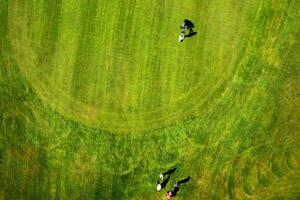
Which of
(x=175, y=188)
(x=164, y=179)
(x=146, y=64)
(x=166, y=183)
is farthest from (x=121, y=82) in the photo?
(x=175, y=188)

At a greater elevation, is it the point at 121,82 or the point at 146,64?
the point at 146,64

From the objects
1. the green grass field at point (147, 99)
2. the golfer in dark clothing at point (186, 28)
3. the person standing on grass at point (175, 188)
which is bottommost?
the person standing on grass at point (175, 188)

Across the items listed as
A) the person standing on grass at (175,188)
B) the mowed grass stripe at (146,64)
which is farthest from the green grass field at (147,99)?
the person standing on grass at (175,188)

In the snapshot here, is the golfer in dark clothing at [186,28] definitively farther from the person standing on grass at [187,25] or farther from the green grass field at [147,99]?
the green grass field at [147,99]

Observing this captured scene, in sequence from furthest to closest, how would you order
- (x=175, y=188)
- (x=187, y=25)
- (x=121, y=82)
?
1. (x=121, y=82)
2. (x=175, y=188)
3. (x=187, y=25)

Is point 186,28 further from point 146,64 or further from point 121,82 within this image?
point 121,82

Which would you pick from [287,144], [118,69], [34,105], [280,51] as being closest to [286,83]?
[280,51]

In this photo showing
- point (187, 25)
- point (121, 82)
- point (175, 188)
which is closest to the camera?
point (187, 25)

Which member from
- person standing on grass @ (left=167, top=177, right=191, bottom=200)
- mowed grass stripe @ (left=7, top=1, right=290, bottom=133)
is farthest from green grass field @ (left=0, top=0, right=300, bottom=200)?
person standing on grass @ (left=167, top=177, right=191, bottom=200)

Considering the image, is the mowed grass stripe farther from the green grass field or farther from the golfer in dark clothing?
the golfer in dark clothing

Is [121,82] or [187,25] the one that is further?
[121,82]
